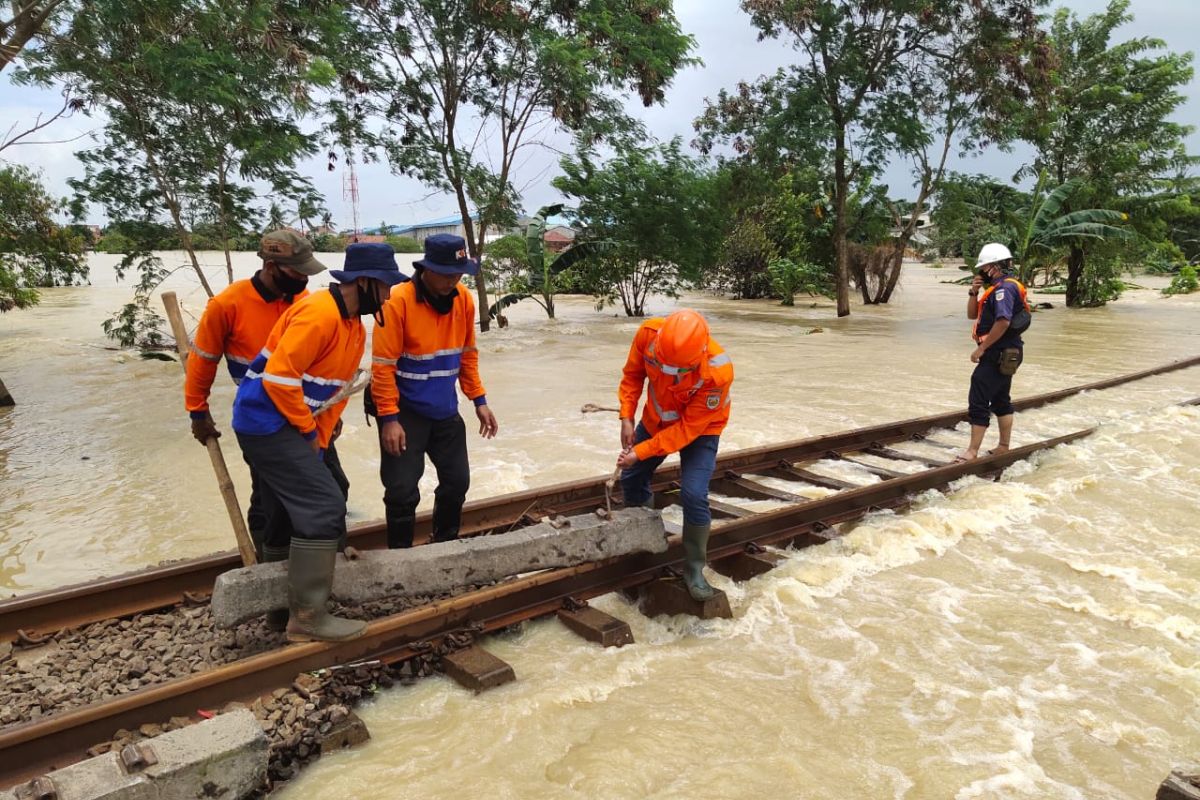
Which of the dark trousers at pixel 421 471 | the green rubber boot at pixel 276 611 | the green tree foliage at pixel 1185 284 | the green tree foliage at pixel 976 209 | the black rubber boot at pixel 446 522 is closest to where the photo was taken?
the green rubber boot at pixel 276 611

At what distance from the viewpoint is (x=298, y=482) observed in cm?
319

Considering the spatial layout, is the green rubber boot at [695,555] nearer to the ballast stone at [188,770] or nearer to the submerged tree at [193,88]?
the ballast stone at [188,770]

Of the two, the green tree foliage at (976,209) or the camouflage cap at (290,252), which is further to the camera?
the green tree foliage at (976,209)

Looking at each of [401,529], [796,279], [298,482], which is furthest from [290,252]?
[796,279]

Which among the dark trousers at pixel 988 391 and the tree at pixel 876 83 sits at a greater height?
the tree at pixel 876 83

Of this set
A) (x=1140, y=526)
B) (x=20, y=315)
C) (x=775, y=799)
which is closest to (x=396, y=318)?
(x=775, y=799)

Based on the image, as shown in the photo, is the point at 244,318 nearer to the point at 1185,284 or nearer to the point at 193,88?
the point at 193,88

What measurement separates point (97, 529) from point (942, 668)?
20.2ft

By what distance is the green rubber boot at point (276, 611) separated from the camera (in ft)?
11.8

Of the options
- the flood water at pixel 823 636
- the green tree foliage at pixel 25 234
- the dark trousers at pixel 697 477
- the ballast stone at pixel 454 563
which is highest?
the green tree foliage at pixel 25 234

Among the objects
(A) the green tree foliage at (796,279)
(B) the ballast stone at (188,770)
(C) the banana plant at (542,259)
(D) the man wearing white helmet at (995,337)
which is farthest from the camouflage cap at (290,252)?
(A) the green tree foliage at (796,279)

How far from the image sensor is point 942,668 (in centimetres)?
371

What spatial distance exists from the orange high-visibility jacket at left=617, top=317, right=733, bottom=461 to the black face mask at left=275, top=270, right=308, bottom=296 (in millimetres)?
1738

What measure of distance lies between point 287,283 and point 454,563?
5.42 feet
